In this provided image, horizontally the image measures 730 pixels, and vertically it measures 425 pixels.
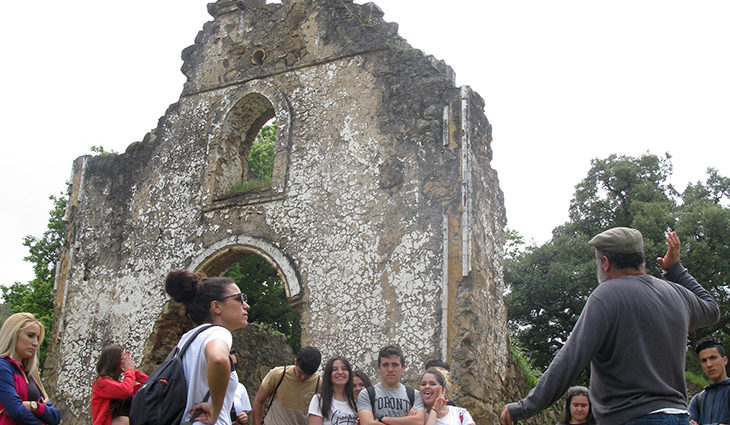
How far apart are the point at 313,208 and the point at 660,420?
6.32m

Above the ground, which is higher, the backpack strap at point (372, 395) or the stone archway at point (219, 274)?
the stone archway at point (219, 274)

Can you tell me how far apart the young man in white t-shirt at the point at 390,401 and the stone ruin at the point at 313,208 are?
6.23ft

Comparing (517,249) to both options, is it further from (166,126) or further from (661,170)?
(166,126)

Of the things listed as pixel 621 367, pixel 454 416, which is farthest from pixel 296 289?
pixel 621 367

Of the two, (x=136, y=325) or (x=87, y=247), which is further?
(x=87, y=247)

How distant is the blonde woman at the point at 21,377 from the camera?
4.13m

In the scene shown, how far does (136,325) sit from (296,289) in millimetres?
2605

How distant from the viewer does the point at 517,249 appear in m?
27.7

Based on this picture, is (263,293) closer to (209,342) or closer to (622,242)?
(209,342)

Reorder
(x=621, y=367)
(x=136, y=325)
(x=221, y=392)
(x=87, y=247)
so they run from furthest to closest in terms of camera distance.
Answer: (x=87, y=247), (x=136, y=325), (x=221, y=392), (x=621, y=367)

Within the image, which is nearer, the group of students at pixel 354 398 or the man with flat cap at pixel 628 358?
the man with flat cap at pixel 628 358

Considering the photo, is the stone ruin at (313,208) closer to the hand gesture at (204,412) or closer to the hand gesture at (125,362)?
the hand gesture at (125,362)

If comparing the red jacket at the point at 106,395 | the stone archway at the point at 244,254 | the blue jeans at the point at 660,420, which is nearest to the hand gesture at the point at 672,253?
the blue jeans at the point at 660,420

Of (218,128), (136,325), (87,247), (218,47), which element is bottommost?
(136,325)
